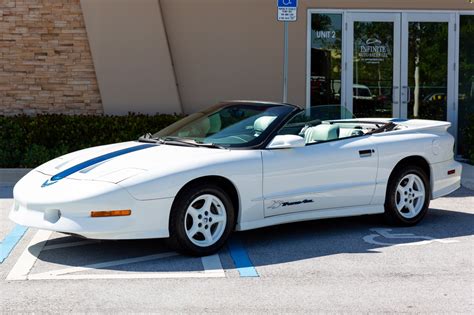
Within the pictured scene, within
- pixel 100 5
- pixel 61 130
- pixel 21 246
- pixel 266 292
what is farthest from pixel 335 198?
pixel 100 5

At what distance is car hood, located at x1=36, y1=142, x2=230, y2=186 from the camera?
646cm

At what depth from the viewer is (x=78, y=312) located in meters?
5.05

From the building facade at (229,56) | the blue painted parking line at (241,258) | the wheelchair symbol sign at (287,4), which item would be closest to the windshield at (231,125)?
the blue painted parking line at (241,258)

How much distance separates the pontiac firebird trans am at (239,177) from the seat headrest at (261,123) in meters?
0.02

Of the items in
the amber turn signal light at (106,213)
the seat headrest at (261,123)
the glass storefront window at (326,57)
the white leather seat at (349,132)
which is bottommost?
the amber turn signal light at (106,213)

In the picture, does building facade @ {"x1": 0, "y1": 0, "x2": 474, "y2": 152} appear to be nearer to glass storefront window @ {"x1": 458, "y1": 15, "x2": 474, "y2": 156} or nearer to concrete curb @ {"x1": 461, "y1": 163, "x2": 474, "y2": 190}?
glass storefront window @ {"x1": 458, "y1": 15, "x2": 474, "y2": 156}

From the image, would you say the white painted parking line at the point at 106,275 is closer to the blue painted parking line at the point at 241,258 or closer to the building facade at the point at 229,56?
the blue painted parking line at the point at 241,258

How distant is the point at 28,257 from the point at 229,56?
7658mm

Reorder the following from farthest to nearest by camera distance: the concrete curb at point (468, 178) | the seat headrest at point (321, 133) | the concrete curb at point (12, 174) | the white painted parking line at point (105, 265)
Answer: the concrete curb at point (12, 174) < the concrete curb at point (468, 178) < the seat headrest at point (321, 133) < the white painted parking line at point (105, 265)

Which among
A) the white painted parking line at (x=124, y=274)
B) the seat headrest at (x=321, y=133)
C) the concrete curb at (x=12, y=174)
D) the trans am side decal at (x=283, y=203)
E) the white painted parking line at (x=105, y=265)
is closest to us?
the white painted parking line at (x=124, y=274)

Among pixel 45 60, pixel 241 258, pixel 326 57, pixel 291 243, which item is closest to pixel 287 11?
pixel 326 57

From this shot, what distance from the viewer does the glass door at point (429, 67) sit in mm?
13789

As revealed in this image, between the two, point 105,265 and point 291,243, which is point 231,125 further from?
point 105,265

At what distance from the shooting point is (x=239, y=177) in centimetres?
676
